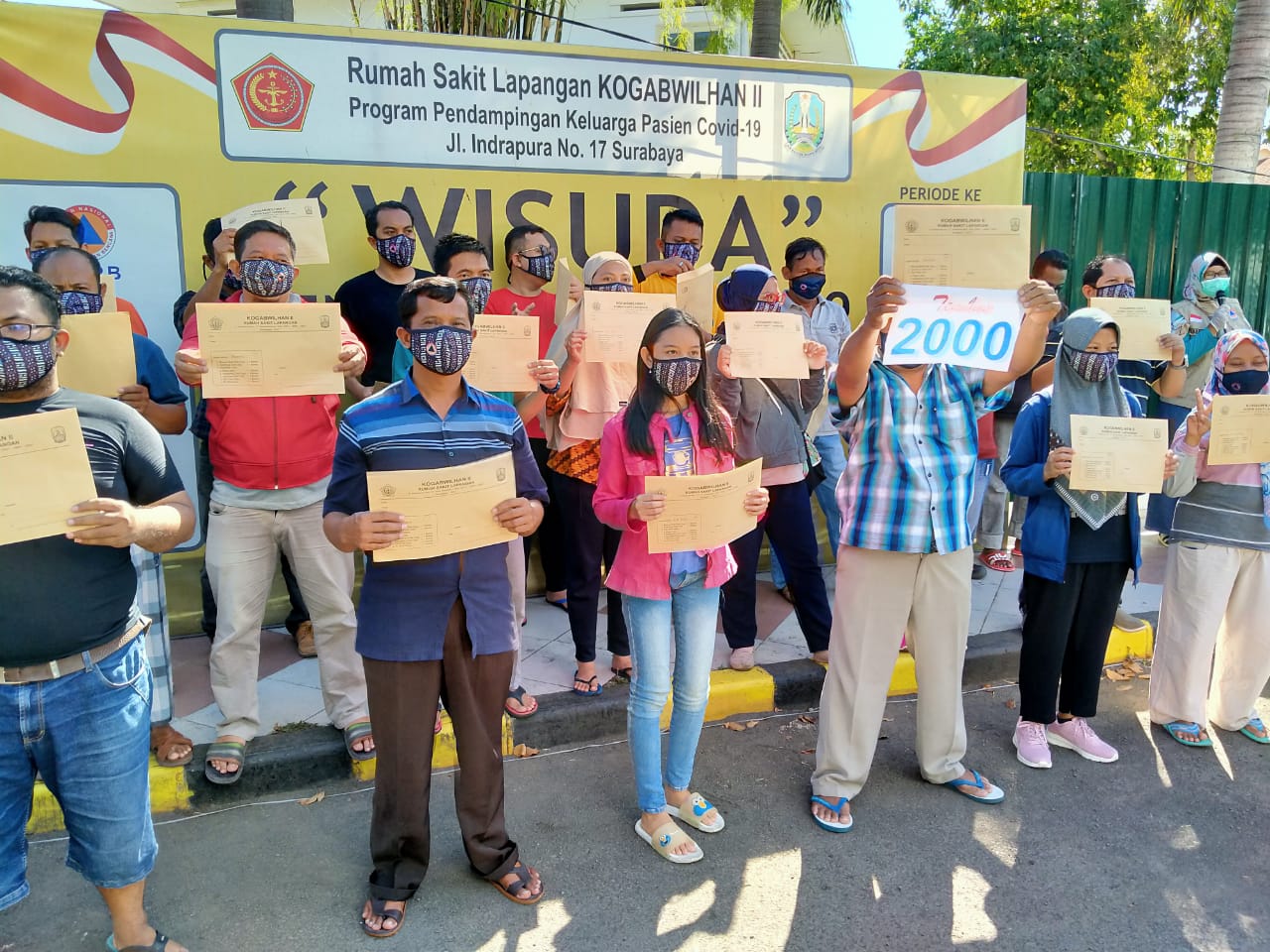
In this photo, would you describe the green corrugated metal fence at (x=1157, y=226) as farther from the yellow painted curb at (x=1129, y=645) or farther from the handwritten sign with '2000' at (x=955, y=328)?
the handwritten sign with '2000' at (x=955, y=328)

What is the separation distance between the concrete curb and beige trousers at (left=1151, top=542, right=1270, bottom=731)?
2.77 ft

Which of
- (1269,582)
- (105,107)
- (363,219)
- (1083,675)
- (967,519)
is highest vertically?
(105,107)

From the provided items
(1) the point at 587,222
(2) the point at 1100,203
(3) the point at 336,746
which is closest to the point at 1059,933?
(3) the point at 336,746

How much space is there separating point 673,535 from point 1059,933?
1810mm

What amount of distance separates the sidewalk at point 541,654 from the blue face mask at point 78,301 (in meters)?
1.87

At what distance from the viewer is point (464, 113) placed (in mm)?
5324

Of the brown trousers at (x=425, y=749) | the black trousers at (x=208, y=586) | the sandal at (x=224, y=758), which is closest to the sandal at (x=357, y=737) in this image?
the sandal at (x=224, y=758)

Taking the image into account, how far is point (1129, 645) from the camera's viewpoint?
545 centimetres

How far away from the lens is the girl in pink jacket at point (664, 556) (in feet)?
10.8

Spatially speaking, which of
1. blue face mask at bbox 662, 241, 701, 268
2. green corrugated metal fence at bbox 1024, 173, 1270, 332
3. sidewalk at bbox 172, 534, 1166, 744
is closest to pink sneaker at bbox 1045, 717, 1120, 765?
sidewalk at bbox 172, 534, 1166, 744

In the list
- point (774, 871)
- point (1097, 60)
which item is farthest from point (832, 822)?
point (1097, 60)

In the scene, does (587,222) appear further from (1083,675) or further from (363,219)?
(1083,675)

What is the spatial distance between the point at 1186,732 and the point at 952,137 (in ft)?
13.3

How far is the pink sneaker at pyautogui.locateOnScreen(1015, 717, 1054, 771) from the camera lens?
13.6ft
